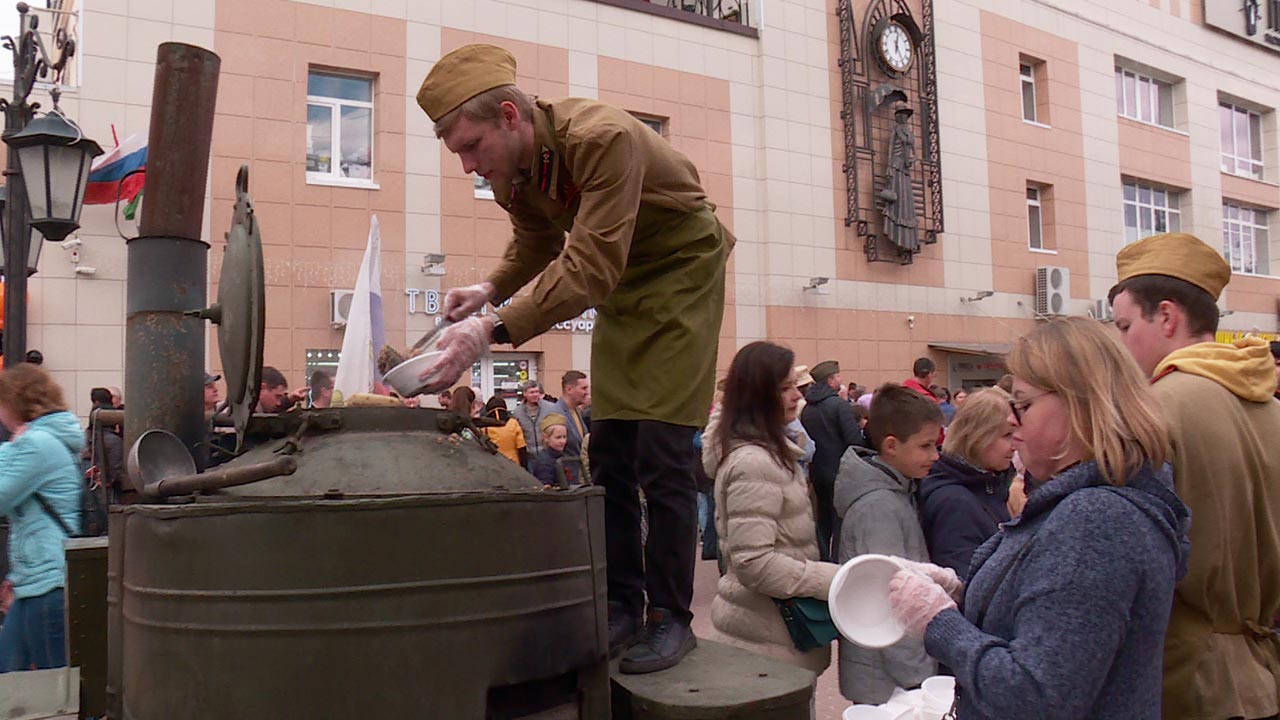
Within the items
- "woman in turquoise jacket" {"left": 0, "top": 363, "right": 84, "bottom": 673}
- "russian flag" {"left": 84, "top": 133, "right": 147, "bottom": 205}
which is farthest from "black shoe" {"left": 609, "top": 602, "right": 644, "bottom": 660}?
"russian flag" {"left": 84, "top": 133, "right": 147, "bottom": 205}

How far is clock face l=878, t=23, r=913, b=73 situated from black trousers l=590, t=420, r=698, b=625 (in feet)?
50.8

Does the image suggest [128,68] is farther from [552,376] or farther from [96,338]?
[552,376]

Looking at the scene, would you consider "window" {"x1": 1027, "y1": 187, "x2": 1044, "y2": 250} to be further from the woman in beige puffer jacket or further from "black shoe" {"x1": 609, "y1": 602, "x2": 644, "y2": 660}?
"black shoe" {"x1": 609, "y1": 602, "x2": 644, "y2": 660}

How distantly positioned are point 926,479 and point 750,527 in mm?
809

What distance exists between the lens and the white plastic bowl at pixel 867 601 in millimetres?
1996

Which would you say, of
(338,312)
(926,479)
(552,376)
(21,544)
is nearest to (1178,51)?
(552,376)

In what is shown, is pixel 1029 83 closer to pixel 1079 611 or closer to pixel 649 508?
pixel 649 508

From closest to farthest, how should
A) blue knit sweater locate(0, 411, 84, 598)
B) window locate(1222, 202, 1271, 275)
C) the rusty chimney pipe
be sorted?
the rusty chimney pipe < blue knit sweater locate(0, 411, 84, 598) < window locate(1222, 202, 1271, 275)

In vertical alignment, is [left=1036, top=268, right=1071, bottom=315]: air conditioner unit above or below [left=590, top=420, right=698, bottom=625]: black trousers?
above

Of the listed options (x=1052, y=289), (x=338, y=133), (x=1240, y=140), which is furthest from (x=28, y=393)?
(x=1240, y=140)

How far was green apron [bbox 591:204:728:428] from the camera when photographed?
2.70m

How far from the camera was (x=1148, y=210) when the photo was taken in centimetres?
2155

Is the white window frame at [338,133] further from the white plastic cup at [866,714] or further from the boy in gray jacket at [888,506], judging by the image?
the white plastic cup at [866,714]

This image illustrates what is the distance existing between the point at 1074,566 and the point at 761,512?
1.75 meters
